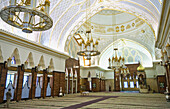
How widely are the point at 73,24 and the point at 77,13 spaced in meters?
1.33

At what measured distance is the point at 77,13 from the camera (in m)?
13.0

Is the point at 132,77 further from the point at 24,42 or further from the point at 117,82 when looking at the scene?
the point at 24,42

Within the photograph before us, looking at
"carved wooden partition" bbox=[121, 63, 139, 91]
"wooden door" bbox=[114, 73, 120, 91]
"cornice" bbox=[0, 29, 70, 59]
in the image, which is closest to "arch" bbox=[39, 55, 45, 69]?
"cornice" bbox=[0, 29, 70, 59]

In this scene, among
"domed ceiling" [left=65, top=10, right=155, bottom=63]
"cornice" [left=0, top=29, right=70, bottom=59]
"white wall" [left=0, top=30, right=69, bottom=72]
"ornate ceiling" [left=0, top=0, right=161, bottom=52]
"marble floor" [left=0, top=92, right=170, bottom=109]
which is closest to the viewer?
"marble floor" [left=0, top=92, right=170, bottom=109]

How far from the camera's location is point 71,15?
12945 millimetres

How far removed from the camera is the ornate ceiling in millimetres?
10930

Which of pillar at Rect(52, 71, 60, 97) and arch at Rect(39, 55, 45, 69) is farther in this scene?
pillar at Rect(52, 71, 60, 97)

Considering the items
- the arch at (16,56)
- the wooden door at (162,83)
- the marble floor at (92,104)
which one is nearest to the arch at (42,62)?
the arch at (16,56)

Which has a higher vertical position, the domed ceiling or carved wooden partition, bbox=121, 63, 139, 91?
the domed ceiling

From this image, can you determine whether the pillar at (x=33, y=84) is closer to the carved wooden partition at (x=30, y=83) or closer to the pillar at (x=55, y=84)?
the carved wooden partition at (x=30, y=83)

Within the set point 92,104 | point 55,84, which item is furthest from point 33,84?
point 92,104

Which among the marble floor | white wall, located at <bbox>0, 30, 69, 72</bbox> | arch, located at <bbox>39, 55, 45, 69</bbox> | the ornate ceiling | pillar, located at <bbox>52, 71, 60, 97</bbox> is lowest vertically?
the marble floor

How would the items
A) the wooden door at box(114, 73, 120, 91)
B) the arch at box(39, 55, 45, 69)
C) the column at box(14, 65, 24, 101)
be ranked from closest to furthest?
the column at box(14, 65, 24, 101)
the arch at box(39, 55, 45, 69)
the wooden door at box(114, 73, 120, 91)

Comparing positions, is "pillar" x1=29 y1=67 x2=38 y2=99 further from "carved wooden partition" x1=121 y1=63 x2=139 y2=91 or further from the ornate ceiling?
"carved wooden partition" x1=121 y1=63 x2=139 y2=91
